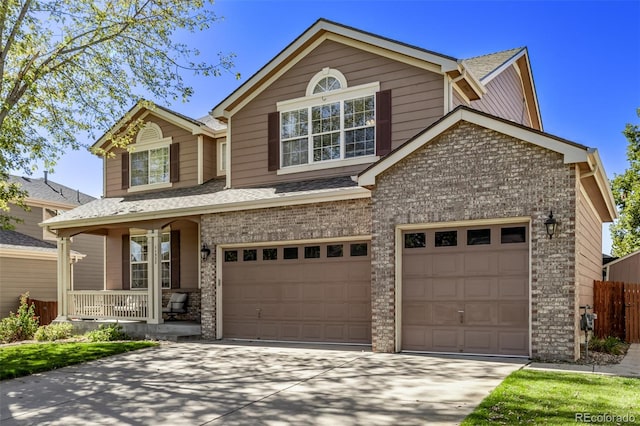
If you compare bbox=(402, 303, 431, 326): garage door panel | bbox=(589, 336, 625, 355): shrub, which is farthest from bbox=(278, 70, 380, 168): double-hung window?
bbox=(589, 336, 625, 355): shrub

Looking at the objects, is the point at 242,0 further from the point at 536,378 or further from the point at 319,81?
the point at 536,378

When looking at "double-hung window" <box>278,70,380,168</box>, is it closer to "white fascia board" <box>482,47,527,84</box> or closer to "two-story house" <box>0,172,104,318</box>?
"white fascia board" <box>482,47,527,84</box>

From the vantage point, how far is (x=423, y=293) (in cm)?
1084

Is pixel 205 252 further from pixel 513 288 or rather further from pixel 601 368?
pixel 601 368

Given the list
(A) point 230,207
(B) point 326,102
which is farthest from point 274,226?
(B) point 326,102

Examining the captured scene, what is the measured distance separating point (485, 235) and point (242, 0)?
8.38 m

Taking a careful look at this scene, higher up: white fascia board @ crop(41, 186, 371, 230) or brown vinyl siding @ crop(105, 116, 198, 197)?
brown vinyl siding @ crop(105, 116, 198, 197)

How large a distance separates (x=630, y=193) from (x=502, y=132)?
26.2 meters

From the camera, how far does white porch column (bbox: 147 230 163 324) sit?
1479 cm

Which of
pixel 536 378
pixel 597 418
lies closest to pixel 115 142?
pixel 536 378

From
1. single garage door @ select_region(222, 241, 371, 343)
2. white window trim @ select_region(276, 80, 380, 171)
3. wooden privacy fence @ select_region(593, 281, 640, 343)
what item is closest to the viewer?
single garage door @ select_region(222, 241, 371, 343)

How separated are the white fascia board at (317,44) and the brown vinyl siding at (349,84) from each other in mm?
183

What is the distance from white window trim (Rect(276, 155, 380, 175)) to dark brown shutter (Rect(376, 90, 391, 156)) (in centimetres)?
29

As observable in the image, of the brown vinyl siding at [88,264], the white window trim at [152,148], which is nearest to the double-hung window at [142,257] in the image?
the white window trim at [152,148]
